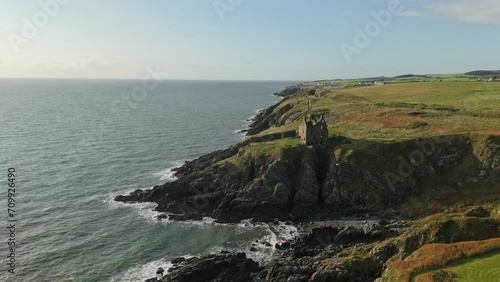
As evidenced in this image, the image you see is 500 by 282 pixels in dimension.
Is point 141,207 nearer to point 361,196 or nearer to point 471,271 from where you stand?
point 361,196

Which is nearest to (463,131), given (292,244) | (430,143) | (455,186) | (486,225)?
(430,143)

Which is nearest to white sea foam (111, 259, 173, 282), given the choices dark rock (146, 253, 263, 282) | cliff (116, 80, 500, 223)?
dark rock (146, 253, 263, 282)

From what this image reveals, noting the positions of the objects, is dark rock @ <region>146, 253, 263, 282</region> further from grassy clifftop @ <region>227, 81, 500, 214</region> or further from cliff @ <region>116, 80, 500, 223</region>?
grassy clifftop @ <region>227, 81, 500, 214</region>

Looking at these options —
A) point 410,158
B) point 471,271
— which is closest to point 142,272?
point 471,271

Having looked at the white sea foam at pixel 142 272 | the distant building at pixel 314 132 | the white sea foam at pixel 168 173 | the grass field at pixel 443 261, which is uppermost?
the distant building at pixel 314 132

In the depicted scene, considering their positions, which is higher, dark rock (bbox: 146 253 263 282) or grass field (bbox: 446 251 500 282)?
grass field (bbox: 446 251 500 282)

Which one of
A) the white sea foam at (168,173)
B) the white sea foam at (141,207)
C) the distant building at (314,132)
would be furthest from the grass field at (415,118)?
the white sea foam at (141,207)

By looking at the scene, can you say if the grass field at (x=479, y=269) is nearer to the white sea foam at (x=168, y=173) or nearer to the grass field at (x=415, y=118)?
the grass field at (x=415, y=118)

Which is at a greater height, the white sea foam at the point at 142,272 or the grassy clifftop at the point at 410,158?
the grassy clifftop at the point at 410,158
